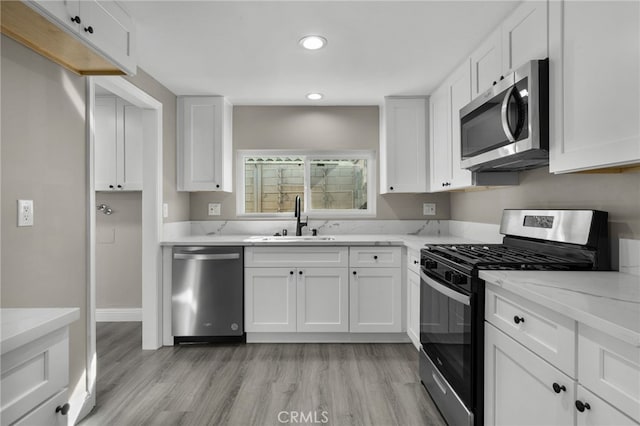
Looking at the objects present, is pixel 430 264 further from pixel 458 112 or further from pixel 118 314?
pixel 118 314

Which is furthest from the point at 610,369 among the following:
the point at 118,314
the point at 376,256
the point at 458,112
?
the point at 118,314

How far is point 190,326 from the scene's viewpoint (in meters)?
3.06

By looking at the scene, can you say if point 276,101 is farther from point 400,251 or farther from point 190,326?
point 190,326

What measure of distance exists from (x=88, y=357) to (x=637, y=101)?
9.38ft

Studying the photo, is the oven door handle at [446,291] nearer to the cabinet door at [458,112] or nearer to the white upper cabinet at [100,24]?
the cabinet door at [458,112]

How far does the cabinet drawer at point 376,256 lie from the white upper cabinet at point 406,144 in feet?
2.14

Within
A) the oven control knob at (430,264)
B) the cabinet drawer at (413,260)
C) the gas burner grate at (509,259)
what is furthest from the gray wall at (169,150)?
the gas burner grate at (509,259)

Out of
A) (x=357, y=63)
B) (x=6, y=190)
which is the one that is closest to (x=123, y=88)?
(x=6, y=190)

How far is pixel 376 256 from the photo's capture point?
10.2ft

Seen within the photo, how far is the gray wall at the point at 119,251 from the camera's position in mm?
3709

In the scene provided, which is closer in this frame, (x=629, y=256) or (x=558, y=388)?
(x=558, y=388)

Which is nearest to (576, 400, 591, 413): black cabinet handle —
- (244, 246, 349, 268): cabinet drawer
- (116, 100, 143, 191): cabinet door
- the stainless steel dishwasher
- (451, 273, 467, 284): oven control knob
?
(451, 273, 467, 284): oven control knob

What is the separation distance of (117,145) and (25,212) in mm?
2095

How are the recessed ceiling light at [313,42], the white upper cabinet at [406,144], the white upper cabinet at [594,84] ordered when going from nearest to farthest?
the white upper cabinet at [594,84] → the recessed ceiling light at [313,42] → the white upper cabinet at [406,144]
